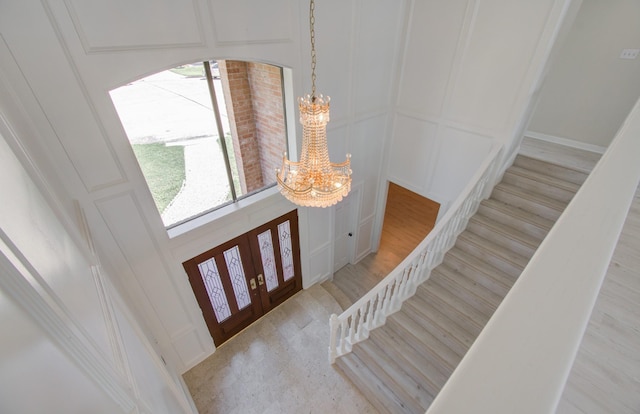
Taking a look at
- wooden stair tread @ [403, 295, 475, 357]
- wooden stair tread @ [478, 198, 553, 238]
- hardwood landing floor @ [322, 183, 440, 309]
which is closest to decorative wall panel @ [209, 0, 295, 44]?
wooden stair tread @ [478, 198, 553, 238]

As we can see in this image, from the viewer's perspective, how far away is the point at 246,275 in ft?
12.8

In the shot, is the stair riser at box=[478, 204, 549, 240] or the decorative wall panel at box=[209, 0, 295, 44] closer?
the decorative wall panel at box=[209, 0, 295, 44]

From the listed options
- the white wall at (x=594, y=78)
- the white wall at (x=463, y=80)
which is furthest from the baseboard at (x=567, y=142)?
the white wall at (x=463, y=80)

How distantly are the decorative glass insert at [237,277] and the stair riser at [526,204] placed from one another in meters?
3.80

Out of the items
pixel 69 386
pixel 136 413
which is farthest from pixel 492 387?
pixel 136 413

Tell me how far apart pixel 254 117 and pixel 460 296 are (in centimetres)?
370

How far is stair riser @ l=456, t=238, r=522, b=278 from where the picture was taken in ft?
11.3

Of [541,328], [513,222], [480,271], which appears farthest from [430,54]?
[541,328]

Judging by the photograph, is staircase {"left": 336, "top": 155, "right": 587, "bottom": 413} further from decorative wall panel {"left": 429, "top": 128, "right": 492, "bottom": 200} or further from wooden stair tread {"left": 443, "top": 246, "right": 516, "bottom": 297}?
decorative wall panel {"left": 429, "top": 128, "right": 492, "bottom": 200}

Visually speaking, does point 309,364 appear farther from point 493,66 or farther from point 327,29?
point 493,66

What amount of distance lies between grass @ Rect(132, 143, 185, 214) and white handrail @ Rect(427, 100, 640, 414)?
2937mm

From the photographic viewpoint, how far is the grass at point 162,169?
102 inches

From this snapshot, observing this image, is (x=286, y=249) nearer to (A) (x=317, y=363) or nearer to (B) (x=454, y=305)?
(A) (x=317, y=363)

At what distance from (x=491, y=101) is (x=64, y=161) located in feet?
15.4
